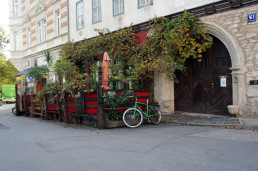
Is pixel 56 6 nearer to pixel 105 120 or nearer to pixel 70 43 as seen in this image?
pixel 70 43

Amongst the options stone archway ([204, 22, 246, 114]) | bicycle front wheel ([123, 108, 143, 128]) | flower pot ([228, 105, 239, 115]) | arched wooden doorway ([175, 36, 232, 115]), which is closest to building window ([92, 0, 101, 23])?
arched wooden doorway ([175, 36, 232, 115])

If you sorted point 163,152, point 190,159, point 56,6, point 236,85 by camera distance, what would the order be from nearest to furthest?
point 190,159 < point 163,152 < point 236,85 < point 56,6

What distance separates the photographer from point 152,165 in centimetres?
438

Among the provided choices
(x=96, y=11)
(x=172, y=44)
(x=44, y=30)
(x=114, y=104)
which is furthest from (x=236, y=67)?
(x=44, y=30)

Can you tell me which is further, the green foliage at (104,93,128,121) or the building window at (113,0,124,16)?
the building window at (113,0,124,16)

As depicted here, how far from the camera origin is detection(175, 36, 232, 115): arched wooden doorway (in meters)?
9.84

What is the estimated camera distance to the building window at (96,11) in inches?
635

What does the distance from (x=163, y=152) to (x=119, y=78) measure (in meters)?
5.24

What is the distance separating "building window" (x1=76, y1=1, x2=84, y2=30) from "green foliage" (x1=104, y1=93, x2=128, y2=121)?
1033 centimetres

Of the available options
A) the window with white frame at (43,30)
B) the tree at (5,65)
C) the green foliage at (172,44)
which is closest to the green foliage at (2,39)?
the tree at (5,65)

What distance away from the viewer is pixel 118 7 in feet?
48.0

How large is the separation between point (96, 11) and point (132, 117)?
994cm

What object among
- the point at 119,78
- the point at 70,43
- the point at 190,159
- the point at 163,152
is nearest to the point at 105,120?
the point at 119,78

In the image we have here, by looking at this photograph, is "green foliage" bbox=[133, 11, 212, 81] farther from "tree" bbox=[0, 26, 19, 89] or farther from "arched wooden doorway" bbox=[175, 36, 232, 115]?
"tree" bbox=[0, 26, 19, 89]
